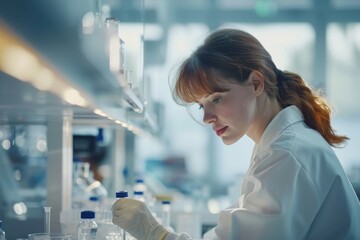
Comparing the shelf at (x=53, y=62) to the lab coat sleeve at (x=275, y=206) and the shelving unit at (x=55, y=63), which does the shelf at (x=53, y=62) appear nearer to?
the shelving unit at (x=55, y=63)

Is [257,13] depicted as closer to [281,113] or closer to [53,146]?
[53,146]

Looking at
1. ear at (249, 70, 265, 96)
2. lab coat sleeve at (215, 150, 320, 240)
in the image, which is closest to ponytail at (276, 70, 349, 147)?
ear at (249, 70, 265, 96)

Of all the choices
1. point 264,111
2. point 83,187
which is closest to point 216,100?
point 264,111

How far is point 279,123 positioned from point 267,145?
0.41ft

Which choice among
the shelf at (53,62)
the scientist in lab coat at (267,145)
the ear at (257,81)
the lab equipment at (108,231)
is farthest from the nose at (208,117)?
the lab equipment at (108,231)

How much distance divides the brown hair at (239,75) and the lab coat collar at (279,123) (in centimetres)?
8

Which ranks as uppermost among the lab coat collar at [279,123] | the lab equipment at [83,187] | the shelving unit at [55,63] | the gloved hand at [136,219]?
the shelving unit at [55,63]

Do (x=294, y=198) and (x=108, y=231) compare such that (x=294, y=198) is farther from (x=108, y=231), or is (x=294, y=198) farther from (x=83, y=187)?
(x=83, y=187)

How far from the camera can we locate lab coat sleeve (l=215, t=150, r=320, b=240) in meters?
1.35

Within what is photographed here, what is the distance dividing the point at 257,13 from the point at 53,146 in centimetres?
410

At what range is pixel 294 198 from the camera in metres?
1.37

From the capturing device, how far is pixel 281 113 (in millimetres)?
1604

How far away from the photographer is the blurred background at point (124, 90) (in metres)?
1.05

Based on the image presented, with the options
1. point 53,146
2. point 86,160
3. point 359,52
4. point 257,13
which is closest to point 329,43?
point 359,52
